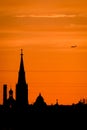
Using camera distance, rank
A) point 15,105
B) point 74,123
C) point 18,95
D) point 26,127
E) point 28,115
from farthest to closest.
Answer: point 18,95
point 15,105
point 28,115
point 74,123
point 26,127

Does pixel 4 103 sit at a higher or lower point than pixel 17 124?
higher

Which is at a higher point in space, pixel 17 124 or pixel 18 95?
pixel 18 95

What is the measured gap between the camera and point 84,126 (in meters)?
121

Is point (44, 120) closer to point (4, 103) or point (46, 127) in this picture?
point (46, 127)

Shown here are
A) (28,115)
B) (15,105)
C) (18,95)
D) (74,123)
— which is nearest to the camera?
(74,123)

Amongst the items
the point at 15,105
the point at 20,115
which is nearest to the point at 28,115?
the point at 20,115

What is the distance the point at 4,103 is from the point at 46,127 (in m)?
72.0

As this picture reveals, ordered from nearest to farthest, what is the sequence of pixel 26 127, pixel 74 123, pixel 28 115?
pixel 26 127, pixel 74 123, pixel 28 115

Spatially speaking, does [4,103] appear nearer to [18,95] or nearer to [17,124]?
[18,95]

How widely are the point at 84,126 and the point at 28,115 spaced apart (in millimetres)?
16145

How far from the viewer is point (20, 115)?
439 feet

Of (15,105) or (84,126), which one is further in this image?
(15,105)

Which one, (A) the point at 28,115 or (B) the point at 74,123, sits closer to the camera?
(B) the point at 74,123

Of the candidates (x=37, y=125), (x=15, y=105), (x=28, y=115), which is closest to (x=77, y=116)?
(x=28, y=115)
